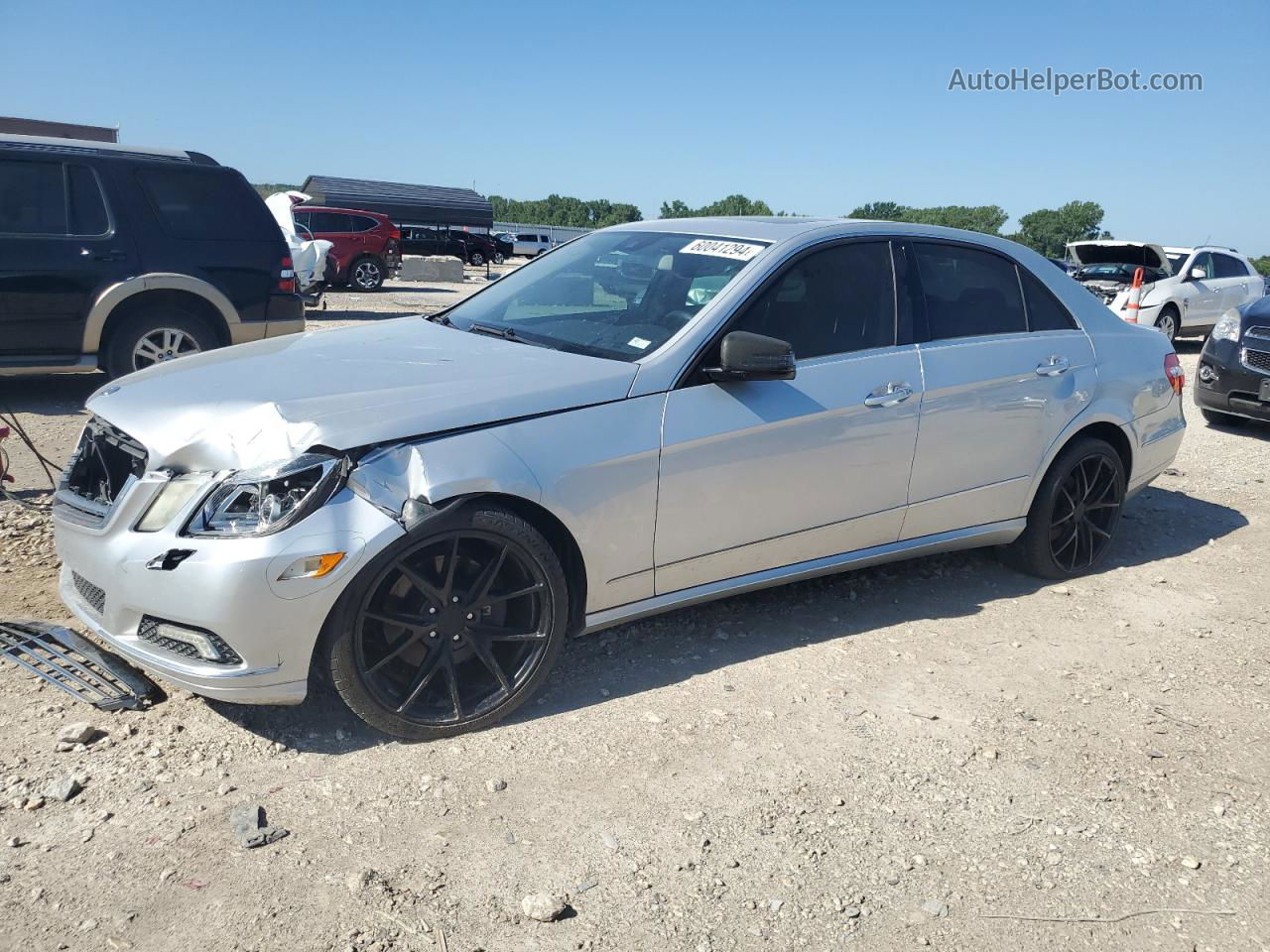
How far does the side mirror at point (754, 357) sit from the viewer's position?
12.4 ft

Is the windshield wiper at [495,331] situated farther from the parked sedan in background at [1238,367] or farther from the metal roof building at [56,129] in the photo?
the metal roof building at [56,129]

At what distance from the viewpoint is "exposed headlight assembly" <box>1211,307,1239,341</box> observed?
9.52m

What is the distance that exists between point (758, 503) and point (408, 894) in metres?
1.93

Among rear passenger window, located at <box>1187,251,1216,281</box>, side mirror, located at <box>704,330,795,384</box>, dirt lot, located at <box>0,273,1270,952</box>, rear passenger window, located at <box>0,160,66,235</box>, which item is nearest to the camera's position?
dirt lot, located at <box>0,273,1270,952</box>

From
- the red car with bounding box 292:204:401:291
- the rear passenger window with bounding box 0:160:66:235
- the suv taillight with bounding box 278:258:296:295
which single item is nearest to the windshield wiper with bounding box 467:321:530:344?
the suv taillight with bounding box 278:258:296:295

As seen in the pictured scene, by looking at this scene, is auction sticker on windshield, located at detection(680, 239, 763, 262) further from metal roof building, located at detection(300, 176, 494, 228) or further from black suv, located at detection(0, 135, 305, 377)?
metal roof building, located at detection(300, 176, 494, 228)

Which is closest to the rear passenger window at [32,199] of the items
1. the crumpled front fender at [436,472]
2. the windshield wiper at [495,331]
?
the windshield wiper at [495,331]

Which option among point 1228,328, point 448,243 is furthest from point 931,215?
point 1228,328

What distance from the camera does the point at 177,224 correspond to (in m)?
8.45

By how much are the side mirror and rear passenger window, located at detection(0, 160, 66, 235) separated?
6403 millimetres

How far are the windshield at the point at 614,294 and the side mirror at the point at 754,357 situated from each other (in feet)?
→ 0.91

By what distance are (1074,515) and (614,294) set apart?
2600 mm

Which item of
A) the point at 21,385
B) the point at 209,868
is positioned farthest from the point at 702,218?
the point at 21,385

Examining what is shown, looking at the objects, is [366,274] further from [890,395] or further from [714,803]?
[714,803]
